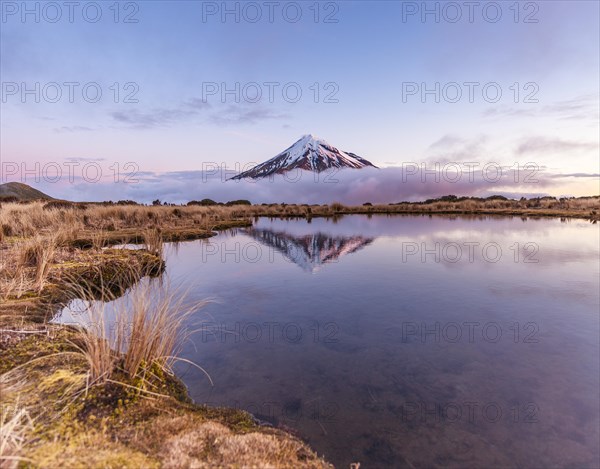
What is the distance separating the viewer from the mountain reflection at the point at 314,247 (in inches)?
602

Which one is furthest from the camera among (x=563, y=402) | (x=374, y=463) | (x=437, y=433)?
(x=563, y=402)

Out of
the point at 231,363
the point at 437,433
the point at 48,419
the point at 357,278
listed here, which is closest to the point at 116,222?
the point at 357,278

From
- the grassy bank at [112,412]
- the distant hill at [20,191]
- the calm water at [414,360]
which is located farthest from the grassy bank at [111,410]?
the distant hill at [20,191]

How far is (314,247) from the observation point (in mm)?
19234

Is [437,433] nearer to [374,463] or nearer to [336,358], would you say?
[374,463]

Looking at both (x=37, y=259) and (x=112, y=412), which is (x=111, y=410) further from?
(x=37, y=259)

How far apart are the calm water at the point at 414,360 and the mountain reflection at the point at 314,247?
228 centimetres

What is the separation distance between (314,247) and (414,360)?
13551mm

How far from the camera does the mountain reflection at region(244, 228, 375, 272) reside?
15284 mm

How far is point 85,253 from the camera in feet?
40.1

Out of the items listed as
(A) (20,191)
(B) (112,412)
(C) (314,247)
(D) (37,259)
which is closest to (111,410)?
(B) (112,412)

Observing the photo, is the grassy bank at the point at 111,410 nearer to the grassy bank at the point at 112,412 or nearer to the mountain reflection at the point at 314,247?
the grassy bank at the point at 112,412

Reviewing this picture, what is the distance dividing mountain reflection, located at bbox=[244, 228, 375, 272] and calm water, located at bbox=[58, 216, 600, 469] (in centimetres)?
228

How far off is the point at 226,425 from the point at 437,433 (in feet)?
8.26
